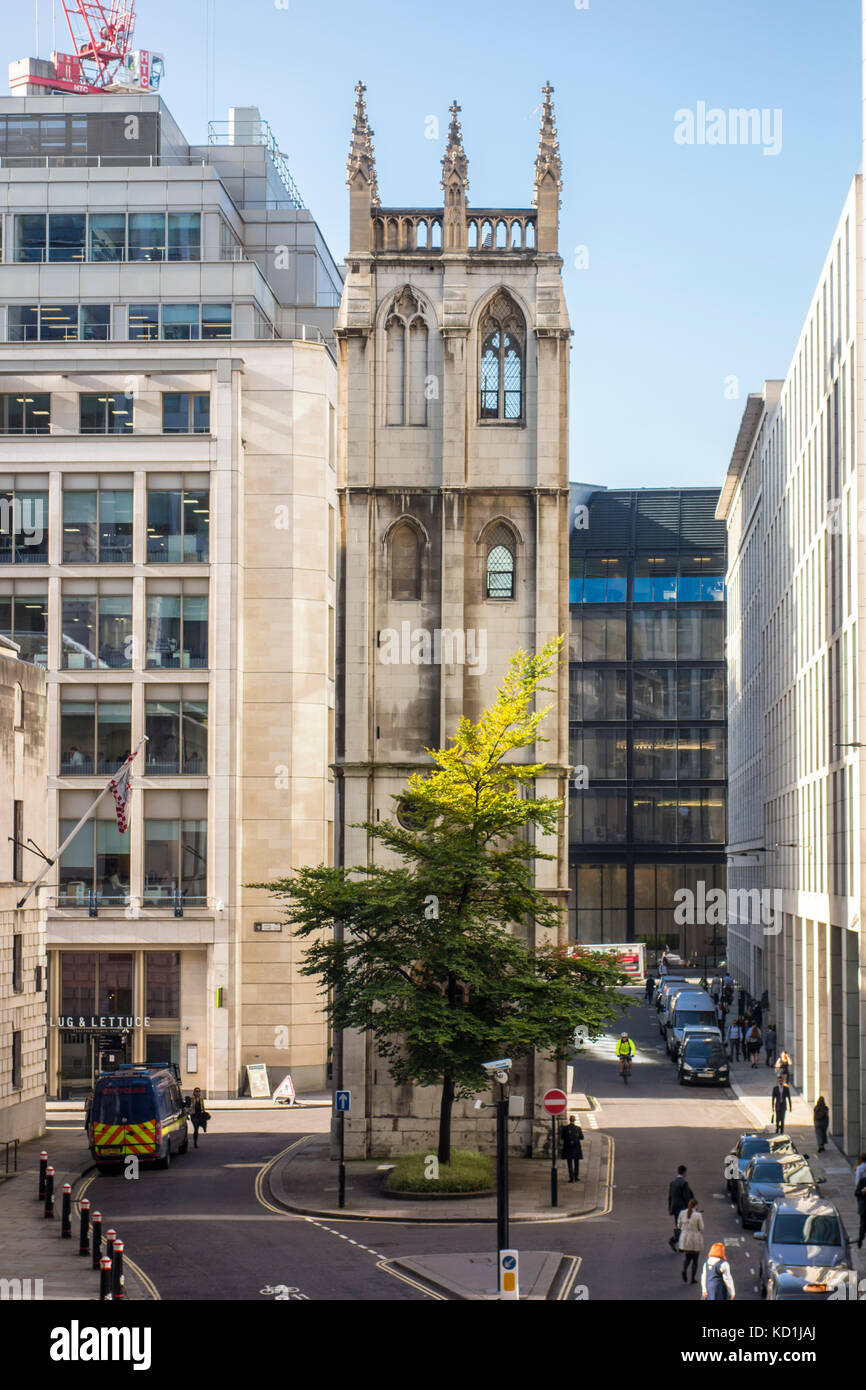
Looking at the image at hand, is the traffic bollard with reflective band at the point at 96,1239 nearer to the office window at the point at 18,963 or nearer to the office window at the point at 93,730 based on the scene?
the office window at the point at 18,963

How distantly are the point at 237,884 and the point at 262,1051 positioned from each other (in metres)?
5.59

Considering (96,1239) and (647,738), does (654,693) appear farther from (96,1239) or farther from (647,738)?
(96,1239)

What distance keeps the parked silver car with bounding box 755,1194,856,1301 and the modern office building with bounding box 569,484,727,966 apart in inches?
3133

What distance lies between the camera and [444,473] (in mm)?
44938

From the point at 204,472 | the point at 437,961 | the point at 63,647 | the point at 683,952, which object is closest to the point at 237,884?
the point at 63,647

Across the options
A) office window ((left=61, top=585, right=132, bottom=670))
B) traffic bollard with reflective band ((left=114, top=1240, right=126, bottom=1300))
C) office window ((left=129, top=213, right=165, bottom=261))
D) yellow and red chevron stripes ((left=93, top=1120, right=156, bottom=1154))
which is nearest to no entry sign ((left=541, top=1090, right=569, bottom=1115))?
yellow and red chevron stripes ((left=93, top=1120, right=156, bottom=1154))

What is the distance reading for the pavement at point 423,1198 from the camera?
3519cm

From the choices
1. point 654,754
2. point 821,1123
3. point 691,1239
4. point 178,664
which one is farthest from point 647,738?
point 691,1239

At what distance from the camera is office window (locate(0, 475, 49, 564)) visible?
60531 millimetres

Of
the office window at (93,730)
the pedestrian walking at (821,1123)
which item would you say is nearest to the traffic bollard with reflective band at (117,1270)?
the pedestrian walking at (821,1123)

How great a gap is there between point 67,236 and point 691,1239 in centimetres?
4820

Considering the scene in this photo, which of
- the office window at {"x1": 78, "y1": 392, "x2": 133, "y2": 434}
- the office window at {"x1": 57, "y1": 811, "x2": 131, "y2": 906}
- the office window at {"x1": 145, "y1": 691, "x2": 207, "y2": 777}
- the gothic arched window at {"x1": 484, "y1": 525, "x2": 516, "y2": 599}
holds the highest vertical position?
the office window at {"x1": 78, "y1": 392, "x2": 133, "y2": 434}

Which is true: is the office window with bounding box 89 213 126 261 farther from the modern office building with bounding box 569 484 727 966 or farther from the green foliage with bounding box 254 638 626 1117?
the modern office building with bounding box 569 484 727 966
